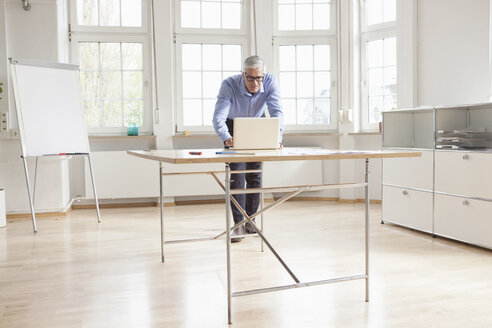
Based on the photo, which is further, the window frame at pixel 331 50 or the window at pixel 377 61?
the window frame at pixel 331 50

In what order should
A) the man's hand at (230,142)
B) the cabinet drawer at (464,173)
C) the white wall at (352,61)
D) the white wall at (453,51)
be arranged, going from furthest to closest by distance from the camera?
1. the white wall at (352,61)
2. the white wall at (453,51)
3. the cabinet drawer at (464,173)
4. the man's hand at (230,142)

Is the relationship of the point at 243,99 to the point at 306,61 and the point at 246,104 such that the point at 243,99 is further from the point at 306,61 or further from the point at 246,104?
the point at 306,61

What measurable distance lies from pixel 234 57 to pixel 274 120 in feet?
11.3

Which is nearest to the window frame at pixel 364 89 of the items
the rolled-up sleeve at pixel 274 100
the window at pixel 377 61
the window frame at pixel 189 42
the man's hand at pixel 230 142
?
the window at pixel 377 61

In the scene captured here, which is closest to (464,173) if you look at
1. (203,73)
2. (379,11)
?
(379,11)

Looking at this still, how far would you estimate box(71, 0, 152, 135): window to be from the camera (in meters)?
5.57

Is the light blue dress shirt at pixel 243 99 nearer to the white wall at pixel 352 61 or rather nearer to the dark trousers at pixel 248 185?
the dark trousers at pixel 248 185

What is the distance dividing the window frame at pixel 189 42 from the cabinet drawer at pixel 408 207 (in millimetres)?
2432

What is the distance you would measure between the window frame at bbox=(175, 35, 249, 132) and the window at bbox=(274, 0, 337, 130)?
419mm

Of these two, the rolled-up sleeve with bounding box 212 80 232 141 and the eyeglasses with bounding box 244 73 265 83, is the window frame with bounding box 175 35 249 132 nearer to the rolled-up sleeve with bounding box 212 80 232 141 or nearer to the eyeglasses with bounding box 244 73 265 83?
the rolled-up sleeve with bounding box 212 80 232 141

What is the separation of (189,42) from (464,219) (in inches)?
147

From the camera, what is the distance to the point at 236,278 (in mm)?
2754

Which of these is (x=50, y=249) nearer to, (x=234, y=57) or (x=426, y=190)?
(x=426, y=190)

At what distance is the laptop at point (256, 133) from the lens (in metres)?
2.66
